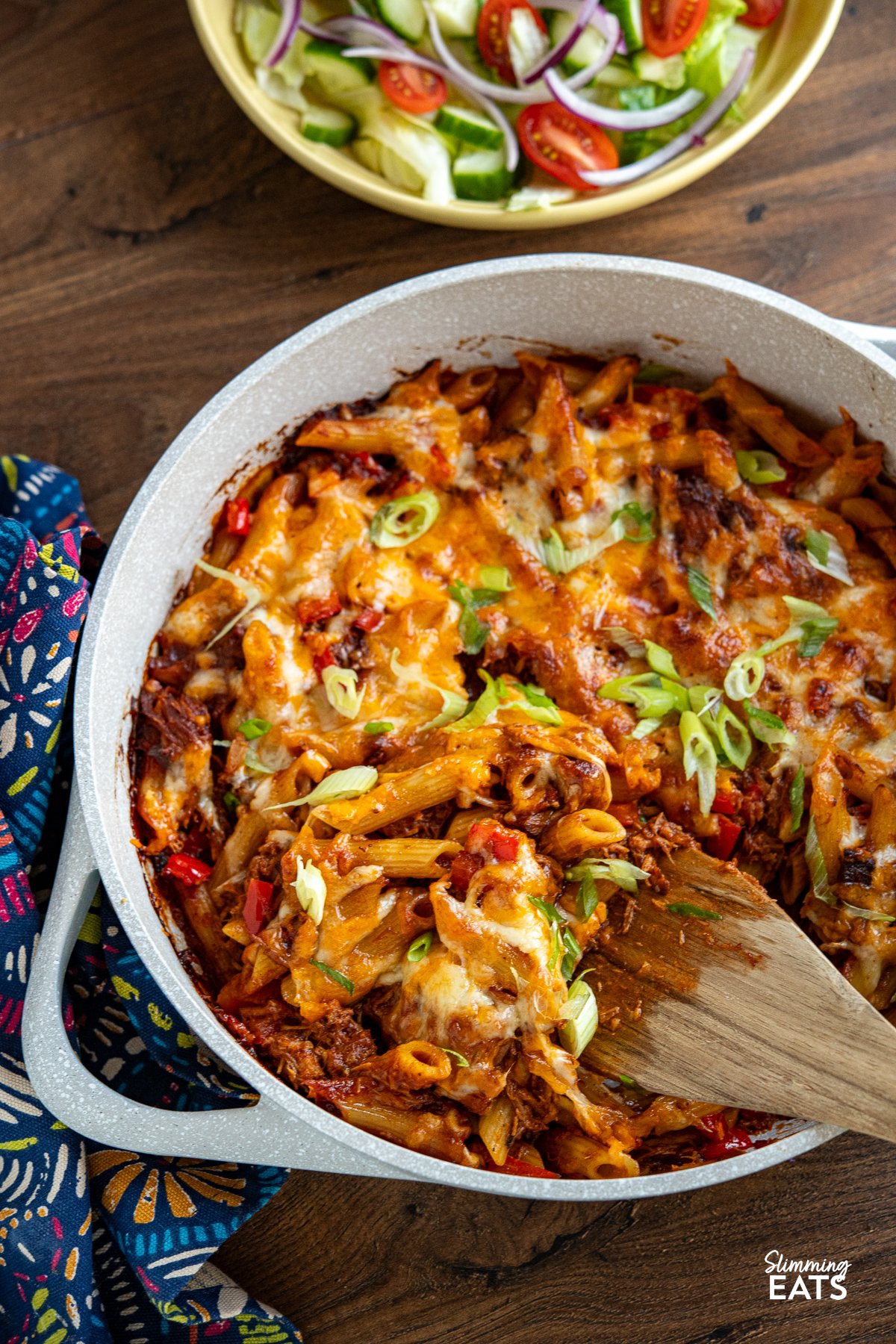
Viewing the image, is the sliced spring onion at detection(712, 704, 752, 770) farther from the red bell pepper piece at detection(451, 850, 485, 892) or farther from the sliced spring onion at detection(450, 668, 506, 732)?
the red bell pepper piece at detection(451, 850, 485, 892)

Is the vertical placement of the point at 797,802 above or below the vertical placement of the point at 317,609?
below

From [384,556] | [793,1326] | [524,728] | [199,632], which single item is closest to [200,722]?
[199,632]

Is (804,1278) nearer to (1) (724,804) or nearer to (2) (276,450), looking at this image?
(1) (724,804)

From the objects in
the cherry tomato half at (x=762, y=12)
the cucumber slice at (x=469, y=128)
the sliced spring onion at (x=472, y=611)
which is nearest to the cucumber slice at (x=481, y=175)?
the cucumber slice at (x=469, y=128)

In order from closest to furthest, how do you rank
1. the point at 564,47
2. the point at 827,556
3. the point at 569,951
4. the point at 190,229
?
1. the point at 569,951
2. the point at 827,556
3. the point at 564,47
4. the point at 190,229

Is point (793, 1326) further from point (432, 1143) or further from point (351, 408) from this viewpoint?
point (351, 408)

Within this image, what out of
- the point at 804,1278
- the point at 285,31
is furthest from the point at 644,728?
the point at 285,31
